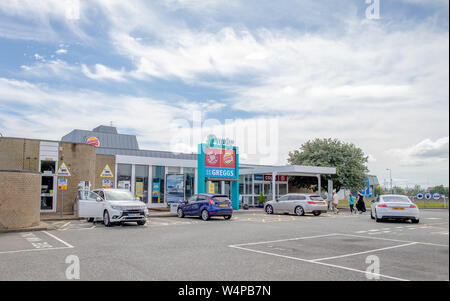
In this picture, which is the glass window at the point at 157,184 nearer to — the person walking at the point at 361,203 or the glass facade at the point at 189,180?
the glass facade at the point at 189,180

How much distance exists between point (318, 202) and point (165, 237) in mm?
14718

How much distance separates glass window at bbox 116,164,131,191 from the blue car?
8648 mm

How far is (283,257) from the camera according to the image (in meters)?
8.80

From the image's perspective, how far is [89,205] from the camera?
59.9 feet

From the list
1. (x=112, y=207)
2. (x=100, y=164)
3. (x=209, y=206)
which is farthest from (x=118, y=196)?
(x=100, y=164)

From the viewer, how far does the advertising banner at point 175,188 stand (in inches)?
1124

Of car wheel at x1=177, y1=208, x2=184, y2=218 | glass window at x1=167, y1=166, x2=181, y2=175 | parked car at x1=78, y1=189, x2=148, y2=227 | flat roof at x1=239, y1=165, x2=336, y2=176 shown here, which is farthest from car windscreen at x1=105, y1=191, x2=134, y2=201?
flat roof at x1=239, y1=165, x2=336, y2=176

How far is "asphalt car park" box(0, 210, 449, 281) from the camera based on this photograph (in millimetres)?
6863

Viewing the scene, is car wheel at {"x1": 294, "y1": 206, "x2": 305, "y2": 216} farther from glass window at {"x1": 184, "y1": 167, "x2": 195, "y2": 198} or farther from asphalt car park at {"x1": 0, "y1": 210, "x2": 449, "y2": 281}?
asphalt car park at {"x1": 0, "y1": 210, "x2": 449, "y2": 281}

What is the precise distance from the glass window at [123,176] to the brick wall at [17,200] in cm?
1360

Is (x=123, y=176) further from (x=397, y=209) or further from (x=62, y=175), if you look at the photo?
(x=397, y=209)

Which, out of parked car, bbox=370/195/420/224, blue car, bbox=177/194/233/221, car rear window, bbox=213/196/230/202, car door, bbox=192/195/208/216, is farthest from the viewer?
car door, bbox=192/195/208/216
